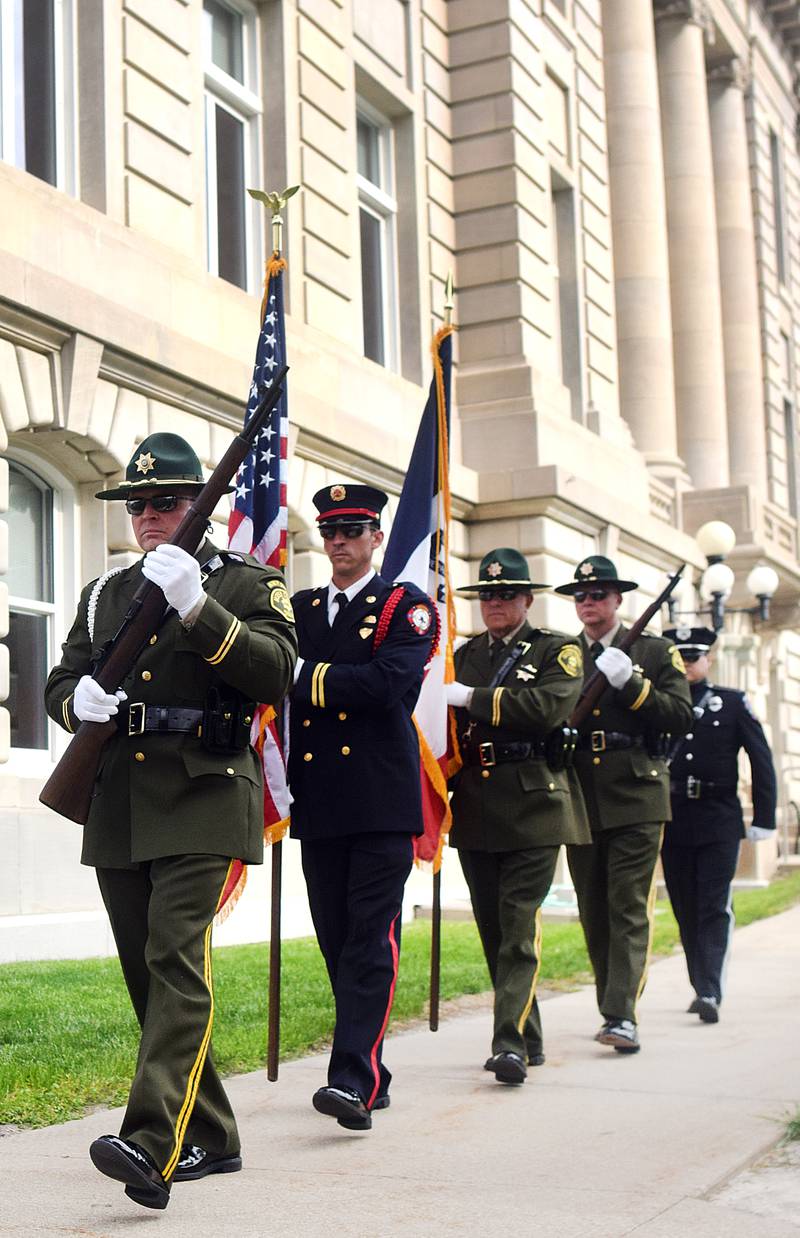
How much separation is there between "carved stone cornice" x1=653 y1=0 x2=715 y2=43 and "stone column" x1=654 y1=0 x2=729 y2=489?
19mm

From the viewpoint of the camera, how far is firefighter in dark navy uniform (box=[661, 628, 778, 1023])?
8.71 metres

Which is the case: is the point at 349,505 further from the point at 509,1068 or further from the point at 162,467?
the point at 509,1068

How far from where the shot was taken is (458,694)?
22.8ft

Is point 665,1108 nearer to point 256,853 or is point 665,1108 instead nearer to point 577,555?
point 256,853

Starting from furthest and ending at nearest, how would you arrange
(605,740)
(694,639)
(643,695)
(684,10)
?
(684,10) < (694,639) < (605,740) < (643,695)

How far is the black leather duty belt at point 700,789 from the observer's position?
9.02 meters

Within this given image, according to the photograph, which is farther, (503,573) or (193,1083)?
(503,573)

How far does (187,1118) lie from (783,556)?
2406 cm

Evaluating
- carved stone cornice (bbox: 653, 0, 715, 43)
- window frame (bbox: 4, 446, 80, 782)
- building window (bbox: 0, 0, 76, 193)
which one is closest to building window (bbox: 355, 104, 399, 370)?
building window (bbox: 0, 0, 76, 193)

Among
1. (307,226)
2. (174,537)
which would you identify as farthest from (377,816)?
(307,226)

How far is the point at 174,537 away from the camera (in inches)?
184

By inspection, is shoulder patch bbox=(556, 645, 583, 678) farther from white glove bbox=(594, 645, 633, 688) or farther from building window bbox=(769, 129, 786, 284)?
building window bbox=(769, 129, 786, 284)

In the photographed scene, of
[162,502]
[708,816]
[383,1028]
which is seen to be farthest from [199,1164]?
[708,816]

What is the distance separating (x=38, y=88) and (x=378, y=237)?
19.7 ft
